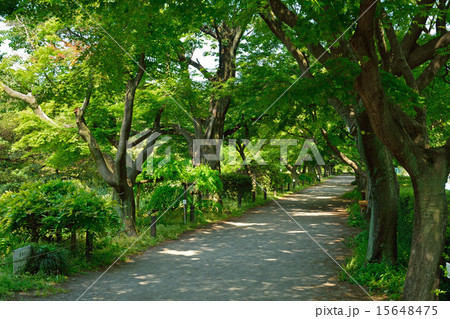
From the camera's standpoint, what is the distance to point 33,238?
8930 millimetres

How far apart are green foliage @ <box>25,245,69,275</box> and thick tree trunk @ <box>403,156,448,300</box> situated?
6761 mm

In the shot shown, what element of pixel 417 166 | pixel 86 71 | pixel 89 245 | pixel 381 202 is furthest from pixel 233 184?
pixel 417 166

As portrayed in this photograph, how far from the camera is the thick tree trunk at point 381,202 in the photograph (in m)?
8.05

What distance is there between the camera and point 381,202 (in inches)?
321

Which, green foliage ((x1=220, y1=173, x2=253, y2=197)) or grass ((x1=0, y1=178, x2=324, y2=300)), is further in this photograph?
green foliage ((x1=220, y1=173, x2=253, y2=197))

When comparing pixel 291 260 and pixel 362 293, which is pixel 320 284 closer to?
pixel 362 293

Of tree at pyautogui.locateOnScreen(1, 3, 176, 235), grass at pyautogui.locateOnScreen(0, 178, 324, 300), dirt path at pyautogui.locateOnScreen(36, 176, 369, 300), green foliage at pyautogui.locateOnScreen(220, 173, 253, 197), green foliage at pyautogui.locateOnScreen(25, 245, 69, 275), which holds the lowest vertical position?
dirt path at pyautogui.locateOnScreen(36, 176, 369, 300)

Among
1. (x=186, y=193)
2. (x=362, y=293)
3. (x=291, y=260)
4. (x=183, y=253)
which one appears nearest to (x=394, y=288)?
(x=362, y=293)

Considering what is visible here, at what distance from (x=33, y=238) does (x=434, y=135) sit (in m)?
18.5

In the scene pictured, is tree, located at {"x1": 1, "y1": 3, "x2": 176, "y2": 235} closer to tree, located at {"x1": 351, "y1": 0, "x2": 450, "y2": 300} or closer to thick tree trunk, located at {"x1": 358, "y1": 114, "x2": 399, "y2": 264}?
thick tree trunk, located at {"x1": 358, "y1": 114, "x2": 399, "y2": 264}

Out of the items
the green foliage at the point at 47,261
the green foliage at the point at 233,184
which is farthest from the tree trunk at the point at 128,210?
the green foliage at the point at 233,184

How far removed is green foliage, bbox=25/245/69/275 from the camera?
7688mm

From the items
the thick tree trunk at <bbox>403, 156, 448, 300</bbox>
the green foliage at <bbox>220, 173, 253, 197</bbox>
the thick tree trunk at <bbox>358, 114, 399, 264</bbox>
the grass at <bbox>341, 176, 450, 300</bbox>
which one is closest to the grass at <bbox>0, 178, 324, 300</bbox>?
the green foliage at <bbox>220, 173, 253, 197</bbox>

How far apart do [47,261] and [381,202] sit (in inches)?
287
